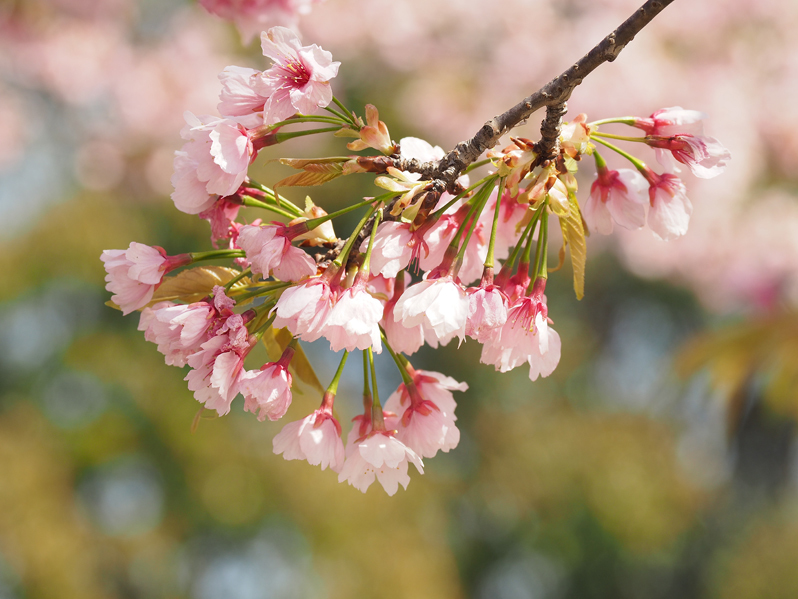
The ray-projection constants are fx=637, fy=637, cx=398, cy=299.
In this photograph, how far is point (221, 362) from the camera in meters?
0.39

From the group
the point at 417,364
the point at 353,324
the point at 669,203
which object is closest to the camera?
the point at 353,324

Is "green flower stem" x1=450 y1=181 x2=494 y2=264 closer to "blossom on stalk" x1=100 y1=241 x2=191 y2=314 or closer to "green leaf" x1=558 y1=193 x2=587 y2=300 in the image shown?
"green leaf" x1=558 y1=193 x2=587 y2=300

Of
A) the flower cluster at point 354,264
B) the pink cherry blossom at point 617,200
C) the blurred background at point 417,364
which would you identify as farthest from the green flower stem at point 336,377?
the blurred background at point 417,364

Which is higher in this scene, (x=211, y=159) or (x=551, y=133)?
(x=551, y=133)

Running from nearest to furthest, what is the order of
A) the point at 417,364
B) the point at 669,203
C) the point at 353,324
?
the point at 353,324, the point at 669,203, the point at 417,364

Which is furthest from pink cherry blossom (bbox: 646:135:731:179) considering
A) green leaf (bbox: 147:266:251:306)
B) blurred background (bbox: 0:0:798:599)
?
blurred background (bbox: 0:0:798:599)

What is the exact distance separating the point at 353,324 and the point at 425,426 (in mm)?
129

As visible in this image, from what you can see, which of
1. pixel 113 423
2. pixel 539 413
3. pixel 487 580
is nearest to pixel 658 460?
pixel 539 413

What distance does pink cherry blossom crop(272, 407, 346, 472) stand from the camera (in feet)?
1.44

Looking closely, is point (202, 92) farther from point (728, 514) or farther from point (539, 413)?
point (728, 514)

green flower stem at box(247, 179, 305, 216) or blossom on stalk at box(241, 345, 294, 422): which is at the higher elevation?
green flower stem at box(247, 179, 305, 216)

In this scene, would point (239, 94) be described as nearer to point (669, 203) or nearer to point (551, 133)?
point (551, 133)

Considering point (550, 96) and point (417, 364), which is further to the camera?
point (417, 364)


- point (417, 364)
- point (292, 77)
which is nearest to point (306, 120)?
point (292, 77)
